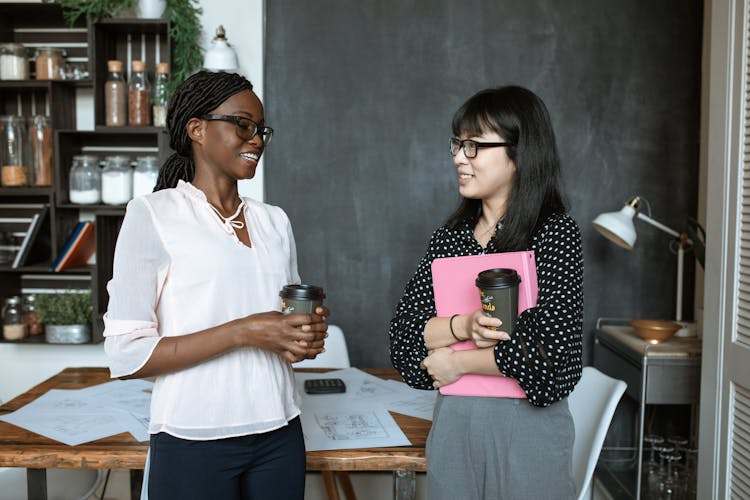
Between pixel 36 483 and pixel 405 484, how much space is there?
97 centimetres

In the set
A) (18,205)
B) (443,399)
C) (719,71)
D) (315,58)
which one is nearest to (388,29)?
(315,58)

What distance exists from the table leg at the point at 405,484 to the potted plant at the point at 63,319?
200cm

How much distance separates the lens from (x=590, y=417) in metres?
1.94

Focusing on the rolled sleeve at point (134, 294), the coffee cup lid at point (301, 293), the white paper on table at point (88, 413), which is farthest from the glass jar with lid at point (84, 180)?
the coffee cup lid at point (301, 293)

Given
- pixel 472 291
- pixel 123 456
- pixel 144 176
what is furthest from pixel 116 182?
pixel 472 291

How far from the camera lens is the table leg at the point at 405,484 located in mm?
1643

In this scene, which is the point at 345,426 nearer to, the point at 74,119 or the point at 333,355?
the point at 333,355

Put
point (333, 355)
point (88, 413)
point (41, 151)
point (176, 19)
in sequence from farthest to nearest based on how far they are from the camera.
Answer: point (41, 151), point (176, 19), point (333, 355), point (88, 413)

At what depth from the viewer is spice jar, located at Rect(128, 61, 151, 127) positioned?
303cm

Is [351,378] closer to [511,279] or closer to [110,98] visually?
[511,279]

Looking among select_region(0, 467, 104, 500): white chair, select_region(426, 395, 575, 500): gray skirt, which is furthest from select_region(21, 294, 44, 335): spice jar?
select_region(426, 395, 575, 500): gray skirt

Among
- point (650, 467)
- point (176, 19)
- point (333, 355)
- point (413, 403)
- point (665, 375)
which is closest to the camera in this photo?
point (413, 403)

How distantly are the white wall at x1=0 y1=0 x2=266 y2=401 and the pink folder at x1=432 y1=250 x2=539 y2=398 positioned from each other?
200 centimetres

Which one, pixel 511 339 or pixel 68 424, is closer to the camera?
pixel 511 339
